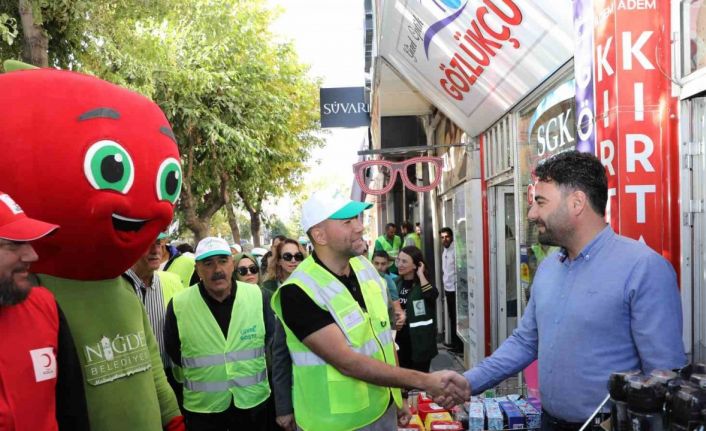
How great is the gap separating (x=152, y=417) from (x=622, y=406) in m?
2.07

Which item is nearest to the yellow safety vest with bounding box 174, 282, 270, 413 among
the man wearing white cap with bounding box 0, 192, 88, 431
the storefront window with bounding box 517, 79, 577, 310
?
the man wearing white cap with bounding box 0, 192, 88, 431

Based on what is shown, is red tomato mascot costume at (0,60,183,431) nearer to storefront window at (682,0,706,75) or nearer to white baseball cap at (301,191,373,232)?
white baseball cap at (301,191,373,232)

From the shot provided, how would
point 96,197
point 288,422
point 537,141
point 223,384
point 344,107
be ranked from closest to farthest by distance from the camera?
point 96,197, point 288,422, point 223,384, point 537,141, point 344,107

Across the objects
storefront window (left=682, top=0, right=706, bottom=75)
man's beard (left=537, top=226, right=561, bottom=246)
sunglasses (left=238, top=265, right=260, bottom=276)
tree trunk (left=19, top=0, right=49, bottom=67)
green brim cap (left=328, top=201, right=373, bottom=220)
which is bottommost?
sunglasses (left=238, top=265, right=260, bottom=276)

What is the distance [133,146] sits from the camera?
2688 millimetres

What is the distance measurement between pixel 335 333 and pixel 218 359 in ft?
4.31

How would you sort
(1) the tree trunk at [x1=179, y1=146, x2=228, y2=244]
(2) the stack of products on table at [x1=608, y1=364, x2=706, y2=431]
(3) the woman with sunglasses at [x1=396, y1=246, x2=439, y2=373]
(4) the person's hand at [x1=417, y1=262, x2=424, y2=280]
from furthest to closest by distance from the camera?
1. (1) the tree trunk at [x1=179, y1=146, x2=228, y2=244]
2. (4) the person's hand at [x1=417, y1=262, x2=424, y2=280]
3. (3) the woman with sunglasses at [x1=396, y1=246, x2=439, y2=373]
4. (2) the stack of products on table at [x1=608, y1=364, x2=706, y2=431]

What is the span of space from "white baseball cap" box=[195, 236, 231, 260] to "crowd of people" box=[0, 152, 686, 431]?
0.04 ft

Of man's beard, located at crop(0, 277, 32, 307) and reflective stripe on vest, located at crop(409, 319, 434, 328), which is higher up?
man's beard, located at crop(0, 277, 32, 307)

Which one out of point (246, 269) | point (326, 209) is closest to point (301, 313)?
point (326, 209)

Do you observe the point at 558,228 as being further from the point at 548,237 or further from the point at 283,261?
the point at 283,261

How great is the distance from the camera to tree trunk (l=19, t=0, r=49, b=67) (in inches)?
279

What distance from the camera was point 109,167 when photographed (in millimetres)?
2596

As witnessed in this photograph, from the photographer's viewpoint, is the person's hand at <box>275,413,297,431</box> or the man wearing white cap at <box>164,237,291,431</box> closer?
the person's hand at <box>275,413,297,431</box>
